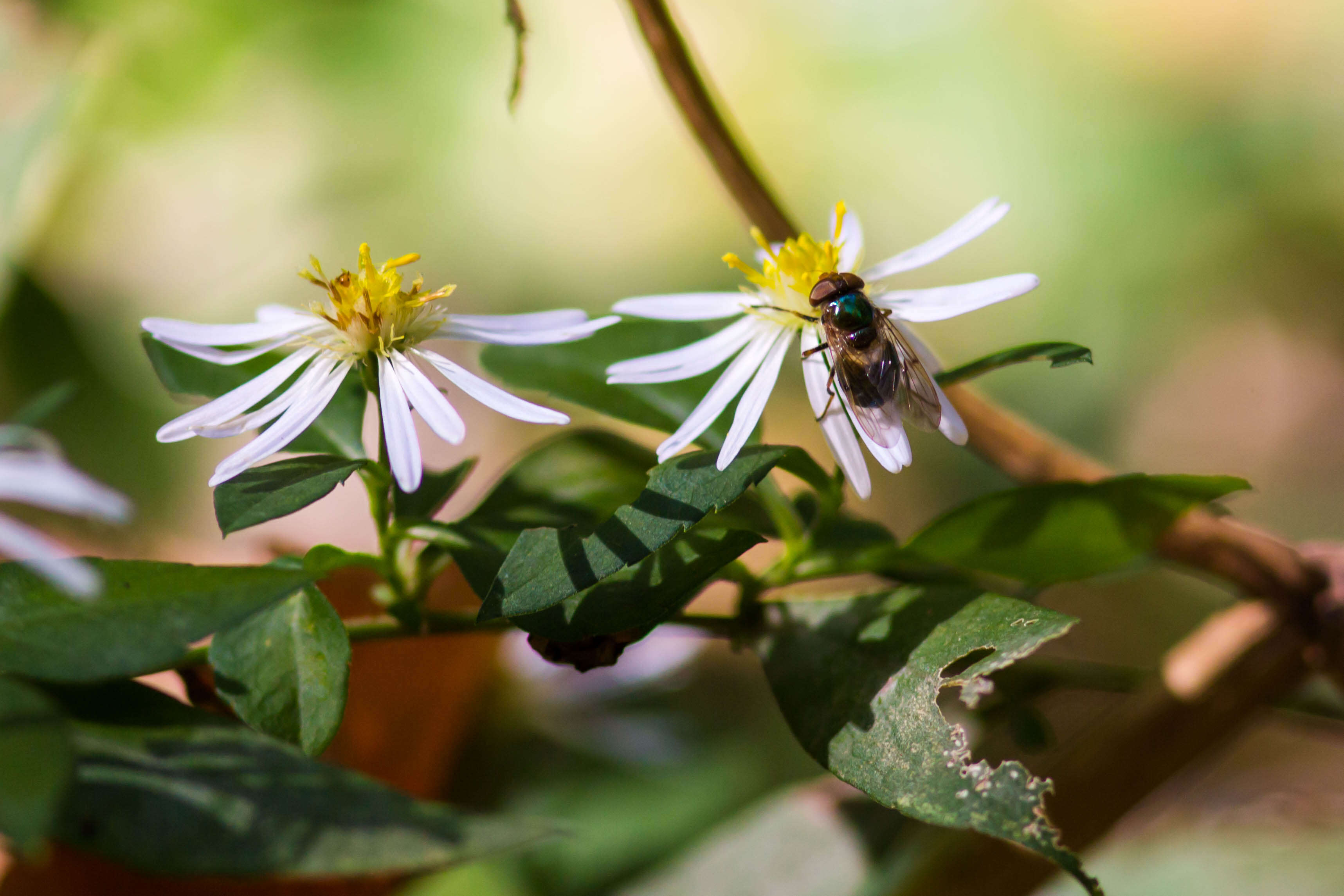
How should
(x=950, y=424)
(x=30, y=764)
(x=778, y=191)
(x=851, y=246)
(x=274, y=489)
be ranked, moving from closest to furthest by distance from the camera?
(x=30, y=764) < (x=274, y=489) < (x=950, y=424) < (x=851, y=246) < (x=778, y=191)

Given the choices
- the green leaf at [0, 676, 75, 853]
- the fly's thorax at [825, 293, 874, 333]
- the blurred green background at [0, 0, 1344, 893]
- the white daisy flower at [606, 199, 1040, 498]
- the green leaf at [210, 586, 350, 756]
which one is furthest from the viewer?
the blurred green background at [0, 0, 1344, 893]

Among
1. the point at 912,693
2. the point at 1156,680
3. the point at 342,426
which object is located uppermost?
the point at 342,426

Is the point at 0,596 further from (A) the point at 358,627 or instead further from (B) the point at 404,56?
(B) the point at 404,56

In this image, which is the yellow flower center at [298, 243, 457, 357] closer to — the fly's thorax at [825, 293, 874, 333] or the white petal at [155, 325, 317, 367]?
the white petal at [155, 325, 317, 367]

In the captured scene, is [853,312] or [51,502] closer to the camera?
[51,502]

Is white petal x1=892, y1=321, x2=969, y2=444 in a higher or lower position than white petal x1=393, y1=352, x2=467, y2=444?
lower

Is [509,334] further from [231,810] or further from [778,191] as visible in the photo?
[778,191]

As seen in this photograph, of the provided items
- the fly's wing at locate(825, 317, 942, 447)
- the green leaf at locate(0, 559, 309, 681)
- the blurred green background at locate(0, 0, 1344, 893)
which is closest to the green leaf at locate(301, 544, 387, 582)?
the green leaf at locate(0, 559, 309, 681)

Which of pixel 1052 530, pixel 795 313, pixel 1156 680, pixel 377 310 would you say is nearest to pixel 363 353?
pixel 377 310
